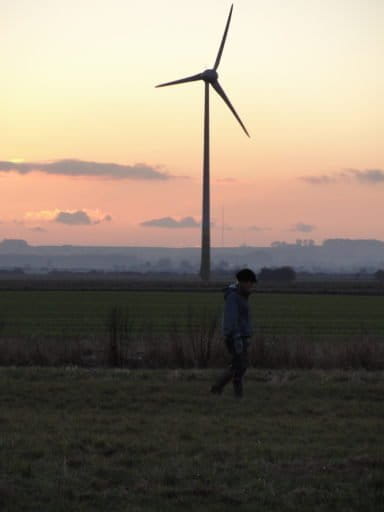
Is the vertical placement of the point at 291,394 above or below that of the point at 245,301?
below

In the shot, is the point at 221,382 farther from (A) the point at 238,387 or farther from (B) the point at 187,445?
(B) the point at 187,445

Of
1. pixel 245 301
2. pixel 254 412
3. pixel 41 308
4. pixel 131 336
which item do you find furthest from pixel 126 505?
pixel 41 308

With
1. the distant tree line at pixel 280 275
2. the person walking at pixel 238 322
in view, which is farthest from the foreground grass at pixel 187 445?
the distant tree line at pixel 280 275

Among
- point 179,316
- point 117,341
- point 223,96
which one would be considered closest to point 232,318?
point 117,341

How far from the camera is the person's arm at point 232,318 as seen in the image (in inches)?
536

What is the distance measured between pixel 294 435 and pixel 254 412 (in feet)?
5.93

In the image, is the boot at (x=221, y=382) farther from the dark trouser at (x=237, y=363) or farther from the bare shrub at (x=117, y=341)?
the bare shrub at (x=117, y=341)

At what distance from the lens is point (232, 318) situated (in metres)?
13.6

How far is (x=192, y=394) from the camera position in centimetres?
1418

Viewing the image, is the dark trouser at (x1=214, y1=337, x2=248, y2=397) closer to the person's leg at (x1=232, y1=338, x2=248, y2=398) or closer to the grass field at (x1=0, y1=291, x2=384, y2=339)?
the person's leg at (x1=232, y1=338, x2=248, y2=398)

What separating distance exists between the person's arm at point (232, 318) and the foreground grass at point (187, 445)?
1.00 m

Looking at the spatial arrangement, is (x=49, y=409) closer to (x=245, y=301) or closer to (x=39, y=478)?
(x=245, y=301)

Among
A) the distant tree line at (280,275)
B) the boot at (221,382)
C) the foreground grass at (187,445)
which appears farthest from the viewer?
the distant tree line at (280,275)

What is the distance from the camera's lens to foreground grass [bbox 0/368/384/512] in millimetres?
8062
